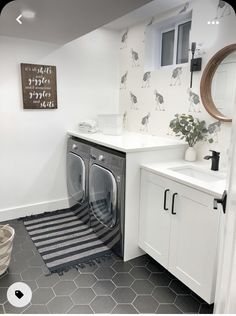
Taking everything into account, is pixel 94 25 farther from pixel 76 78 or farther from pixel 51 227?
pixel 51 227

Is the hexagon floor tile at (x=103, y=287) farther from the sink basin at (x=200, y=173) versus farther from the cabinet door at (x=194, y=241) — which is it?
the sink basin at (x=200, y=173)

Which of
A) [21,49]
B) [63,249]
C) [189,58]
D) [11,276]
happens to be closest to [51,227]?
[63,249]

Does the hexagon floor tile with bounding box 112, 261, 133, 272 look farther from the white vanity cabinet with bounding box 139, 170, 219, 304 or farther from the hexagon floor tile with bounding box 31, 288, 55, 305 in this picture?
the hexagon floor tile with bounding box 31, 288, 55, 305

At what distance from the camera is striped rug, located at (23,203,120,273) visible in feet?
7.34

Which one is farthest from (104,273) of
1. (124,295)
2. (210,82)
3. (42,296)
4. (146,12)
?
(146,12)

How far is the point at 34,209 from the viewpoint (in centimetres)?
311

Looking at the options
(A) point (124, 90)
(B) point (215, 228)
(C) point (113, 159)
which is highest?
(A) point (124, 90)

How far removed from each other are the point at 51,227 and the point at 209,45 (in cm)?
238

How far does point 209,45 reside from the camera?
2164mm

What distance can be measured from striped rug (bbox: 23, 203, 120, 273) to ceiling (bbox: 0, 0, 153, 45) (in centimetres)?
170

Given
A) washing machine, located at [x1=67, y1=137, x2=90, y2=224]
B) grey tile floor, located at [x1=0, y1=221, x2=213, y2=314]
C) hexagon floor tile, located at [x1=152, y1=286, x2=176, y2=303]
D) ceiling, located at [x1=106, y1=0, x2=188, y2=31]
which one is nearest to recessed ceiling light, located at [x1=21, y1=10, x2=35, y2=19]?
ceiling, located at [x1=106, y1=0, x2=188, y2=31]

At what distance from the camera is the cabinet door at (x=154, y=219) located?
6.42 ft

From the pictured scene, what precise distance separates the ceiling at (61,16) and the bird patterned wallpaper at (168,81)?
863mm

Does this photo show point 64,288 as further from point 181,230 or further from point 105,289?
point 181,230
